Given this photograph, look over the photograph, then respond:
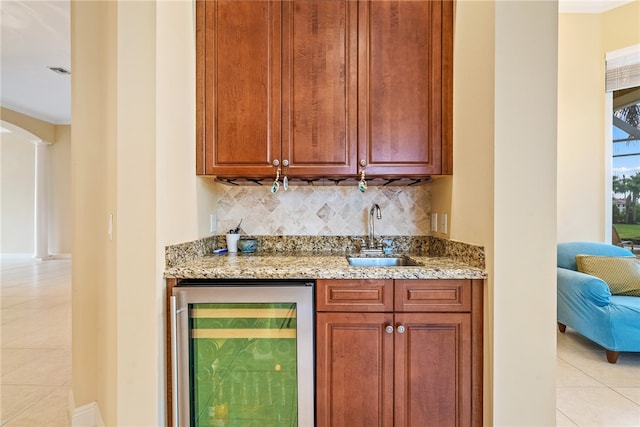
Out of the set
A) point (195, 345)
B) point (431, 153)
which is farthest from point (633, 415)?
point (195, 345)

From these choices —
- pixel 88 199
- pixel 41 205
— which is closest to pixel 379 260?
pixel 88 199

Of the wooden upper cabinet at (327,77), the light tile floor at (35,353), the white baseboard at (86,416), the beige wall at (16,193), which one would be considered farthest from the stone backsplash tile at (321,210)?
the beige wall at (16,193)

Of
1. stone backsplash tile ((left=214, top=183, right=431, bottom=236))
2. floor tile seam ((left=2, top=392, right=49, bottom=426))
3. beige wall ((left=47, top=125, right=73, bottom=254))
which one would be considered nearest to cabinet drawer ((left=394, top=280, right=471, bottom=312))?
stone backsplash tile ((left=214, top=183, right=431, bottom=236))

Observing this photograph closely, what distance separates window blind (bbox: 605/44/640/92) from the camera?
350 cm

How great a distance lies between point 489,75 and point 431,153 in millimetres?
527

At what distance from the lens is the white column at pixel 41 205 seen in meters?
7.68

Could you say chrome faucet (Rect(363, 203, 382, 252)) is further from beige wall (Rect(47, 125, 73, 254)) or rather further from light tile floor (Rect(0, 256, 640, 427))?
beige wall (Rect(47, 125, 73, 254))

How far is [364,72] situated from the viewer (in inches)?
79.1

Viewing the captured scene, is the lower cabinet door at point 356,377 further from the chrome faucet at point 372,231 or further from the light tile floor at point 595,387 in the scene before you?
the light tile floor at point 595,387

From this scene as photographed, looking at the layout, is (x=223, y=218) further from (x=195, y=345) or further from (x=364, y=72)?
(x=364, y=72)

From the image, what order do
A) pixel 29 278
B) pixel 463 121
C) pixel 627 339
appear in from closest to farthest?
pixel 463 121, pixel 627 339, pixel 29 278

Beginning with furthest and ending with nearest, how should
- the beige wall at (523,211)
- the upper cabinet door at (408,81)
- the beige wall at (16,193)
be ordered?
1. the beige wall at (16,193)
2. the upper cabinet door at (408,81)
3. the beige wall at (523,211)

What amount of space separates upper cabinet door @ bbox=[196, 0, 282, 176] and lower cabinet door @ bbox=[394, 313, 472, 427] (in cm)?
142

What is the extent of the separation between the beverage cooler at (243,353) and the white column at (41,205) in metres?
→ 8.17
